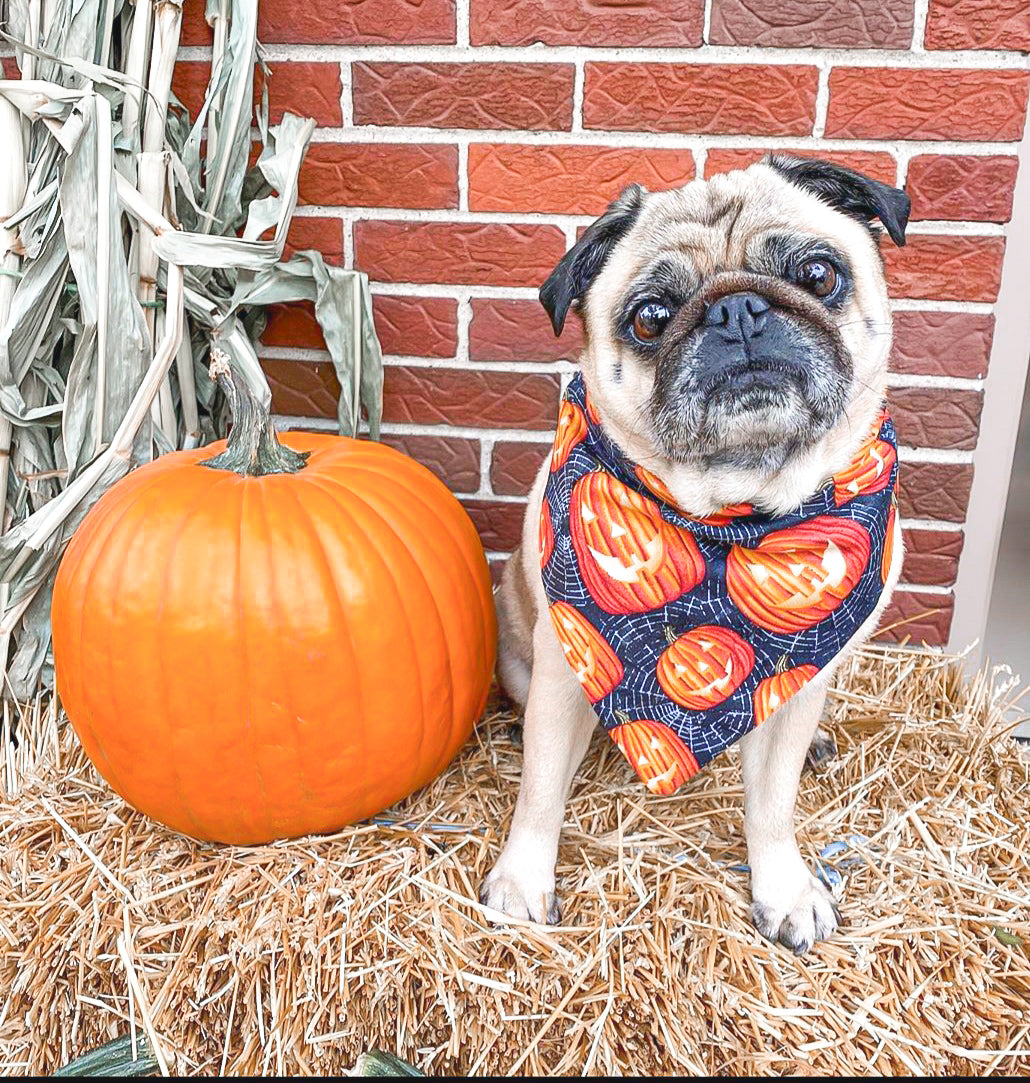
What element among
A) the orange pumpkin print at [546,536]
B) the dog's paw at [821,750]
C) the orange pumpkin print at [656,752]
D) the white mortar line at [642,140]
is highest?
the white mortar line at [642,140]

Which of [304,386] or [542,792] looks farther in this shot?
[304,386]

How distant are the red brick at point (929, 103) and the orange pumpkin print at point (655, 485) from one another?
958 mm

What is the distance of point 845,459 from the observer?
1.34 metres

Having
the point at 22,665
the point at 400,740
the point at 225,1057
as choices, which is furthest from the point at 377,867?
the point at 22,665

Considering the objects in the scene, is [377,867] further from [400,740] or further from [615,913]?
[615,913]

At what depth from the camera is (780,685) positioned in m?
1.40

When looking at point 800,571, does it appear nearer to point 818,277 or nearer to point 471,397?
point 818,277

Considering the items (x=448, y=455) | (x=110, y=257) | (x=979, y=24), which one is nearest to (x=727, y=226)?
(x=979, y=24)

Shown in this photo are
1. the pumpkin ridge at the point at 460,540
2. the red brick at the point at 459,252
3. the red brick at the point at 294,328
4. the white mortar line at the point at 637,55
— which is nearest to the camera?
the pumpkin ridge at the point at 460,540

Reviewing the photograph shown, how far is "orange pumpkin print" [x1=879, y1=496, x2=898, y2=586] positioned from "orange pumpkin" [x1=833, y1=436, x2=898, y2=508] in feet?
0.19

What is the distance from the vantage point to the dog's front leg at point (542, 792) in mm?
1464

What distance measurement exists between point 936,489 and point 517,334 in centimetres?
99

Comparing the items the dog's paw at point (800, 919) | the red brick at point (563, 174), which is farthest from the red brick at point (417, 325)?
the dog's paw at point (800, 919)

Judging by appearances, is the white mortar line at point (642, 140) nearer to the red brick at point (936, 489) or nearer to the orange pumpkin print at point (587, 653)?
the red brick at point (936, 489)
